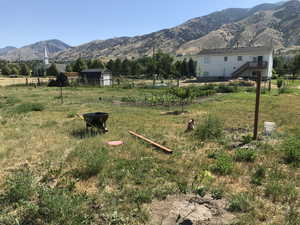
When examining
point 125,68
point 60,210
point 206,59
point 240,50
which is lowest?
point 60,210

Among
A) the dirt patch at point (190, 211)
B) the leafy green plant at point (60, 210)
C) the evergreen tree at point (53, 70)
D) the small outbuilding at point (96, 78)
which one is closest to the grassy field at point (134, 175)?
the leafy green plant at point (60, 210)

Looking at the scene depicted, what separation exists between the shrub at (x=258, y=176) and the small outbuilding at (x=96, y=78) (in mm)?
29008

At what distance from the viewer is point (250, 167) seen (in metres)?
4.23

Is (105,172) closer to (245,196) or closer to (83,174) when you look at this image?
(83,174)

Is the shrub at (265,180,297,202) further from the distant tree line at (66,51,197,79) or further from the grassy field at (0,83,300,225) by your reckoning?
the distant tree line at (66,51,197,79)

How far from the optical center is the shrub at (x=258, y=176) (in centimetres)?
364

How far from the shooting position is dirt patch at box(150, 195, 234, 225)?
106 inches

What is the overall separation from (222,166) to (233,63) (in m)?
35.3

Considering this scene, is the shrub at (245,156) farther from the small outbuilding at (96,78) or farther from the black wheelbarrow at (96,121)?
the small outbuilding at (96,78)

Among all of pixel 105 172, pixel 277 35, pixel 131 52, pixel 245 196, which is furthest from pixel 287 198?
pixel 131 52

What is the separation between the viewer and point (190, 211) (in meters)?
2.88

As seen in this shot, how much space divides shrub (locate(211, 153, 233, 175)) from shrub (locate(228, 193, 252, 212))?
2.84 ft

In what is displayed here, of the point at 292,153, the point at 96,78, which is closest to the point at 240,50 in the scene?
the point at 96,78

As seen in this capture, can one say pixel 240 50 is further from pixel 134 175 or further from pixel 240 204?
pixel 240 204
